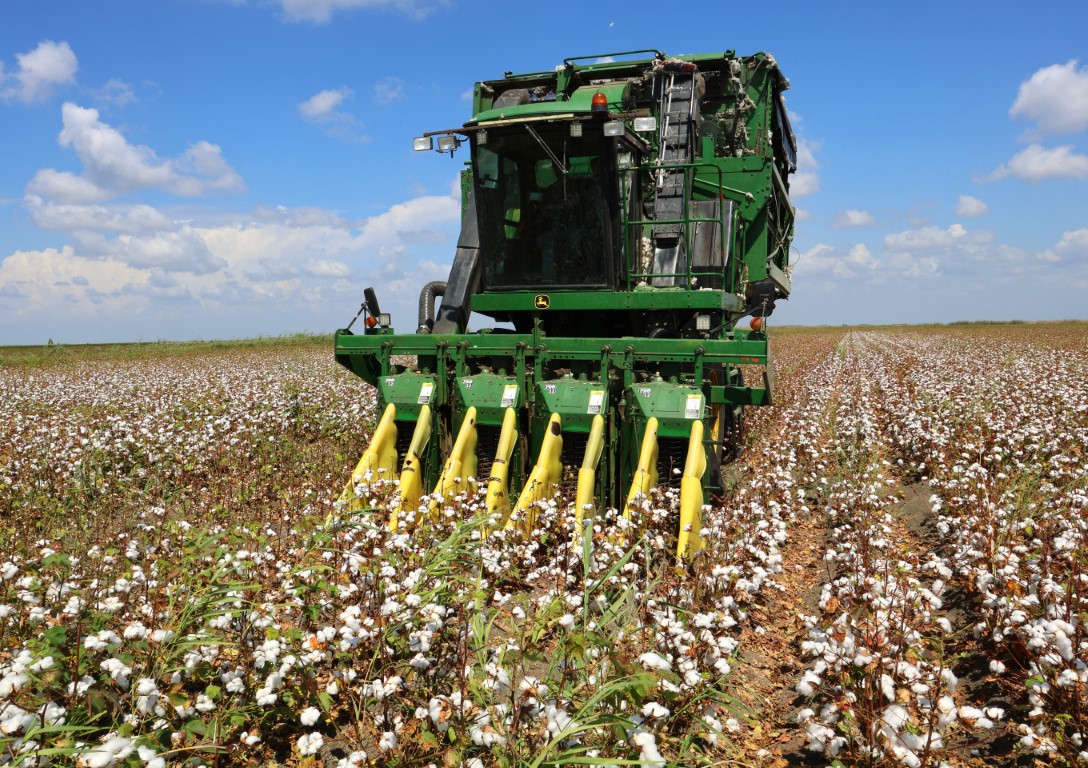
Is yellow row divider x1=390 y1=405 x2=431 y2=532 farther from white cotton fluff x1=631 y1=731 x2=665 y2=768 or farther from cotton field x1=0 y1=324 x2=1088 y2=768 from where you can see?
Result: white cotton fluff x1=631 y1=731 x2=665 y2=768

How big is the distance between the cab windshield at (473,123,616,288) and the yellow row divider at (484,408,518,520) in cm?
201

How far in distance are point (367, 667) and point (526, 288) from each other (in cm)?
553

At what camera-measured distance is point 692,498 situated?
6586 mm

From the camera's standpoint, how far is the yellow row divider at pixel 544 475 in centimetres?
671

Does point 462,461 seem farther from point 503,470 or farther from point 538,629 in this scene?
point 538,629

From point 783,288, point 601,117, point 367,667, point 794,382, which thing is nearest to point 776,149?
point 783,288

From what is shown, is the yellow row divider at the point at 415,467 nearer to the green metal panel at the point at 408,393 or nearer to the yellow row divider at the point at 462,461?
the green metal panel at the point at 408,393

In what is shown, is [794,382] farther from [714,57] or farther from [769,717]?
[769,717]

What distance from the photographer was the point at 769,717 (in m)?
4.38

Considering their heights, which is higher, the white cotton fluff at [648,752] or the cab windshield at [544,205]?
the cab windshield at [544,205]

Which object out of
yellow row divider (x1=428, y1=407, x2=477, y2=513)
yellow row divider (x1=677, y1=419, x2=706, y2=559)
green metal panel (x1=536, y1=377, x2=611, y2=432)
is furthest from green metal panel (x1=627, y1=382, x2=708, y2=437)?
yellow row divider (x1=428, y1=407, x2=477, y2=513)

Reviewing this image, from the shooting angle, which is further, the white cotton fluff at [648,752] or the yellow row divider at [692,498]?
the yellow row divider at [692,498]

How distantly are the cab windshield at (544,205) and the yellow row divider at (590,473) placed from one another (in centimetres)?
214

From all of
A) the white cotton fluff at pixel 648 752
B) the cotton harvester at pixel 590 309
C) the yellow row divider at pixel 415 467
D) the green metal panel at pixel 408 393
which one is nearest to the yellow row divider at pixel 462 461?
the cotton harvester at pixel 590 309
